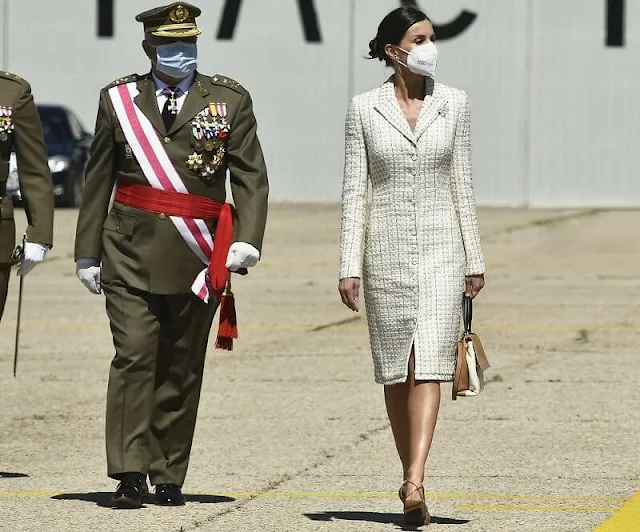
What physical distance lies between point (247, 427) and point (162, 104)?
259 centimetres

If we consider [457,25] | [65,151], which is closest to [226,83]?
[65,151]

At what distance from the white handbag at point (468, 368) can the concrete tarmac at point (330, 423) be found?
0.49m

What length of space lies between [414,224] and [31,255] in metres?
1.64

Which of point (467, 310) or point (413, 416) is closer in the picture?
point (413, 416)

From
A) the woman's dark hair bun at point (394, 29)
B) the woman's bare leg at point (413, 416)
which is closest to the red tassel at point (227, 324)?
the woman's bare leg at point (413, 416)

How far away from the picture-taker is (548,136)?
33.6 meters

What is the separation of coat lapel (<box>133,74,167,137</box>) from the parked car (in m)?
20.1

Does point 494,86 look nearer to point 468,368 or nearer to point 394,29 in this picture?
point 394,29

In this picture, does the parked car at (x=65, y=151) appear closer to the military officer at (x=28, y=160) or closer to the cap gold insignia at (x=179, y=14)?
the military officer at (x=28, y=160)

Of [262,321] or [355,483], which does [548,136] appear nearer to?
[262,321]

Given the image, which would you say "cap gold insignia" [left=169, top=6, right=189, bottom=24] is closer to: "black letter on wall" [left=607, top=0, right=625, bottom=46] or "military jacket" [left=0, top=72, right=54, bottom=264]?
"military jacket" [left=0, top=72, right=54, bottom=264]

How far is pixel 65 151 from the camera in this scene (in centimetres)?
2805

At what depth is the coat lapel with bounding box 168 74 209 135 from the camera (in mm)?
7383

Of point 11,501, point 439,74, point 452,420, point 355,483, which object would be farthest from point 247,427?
point 439,74
